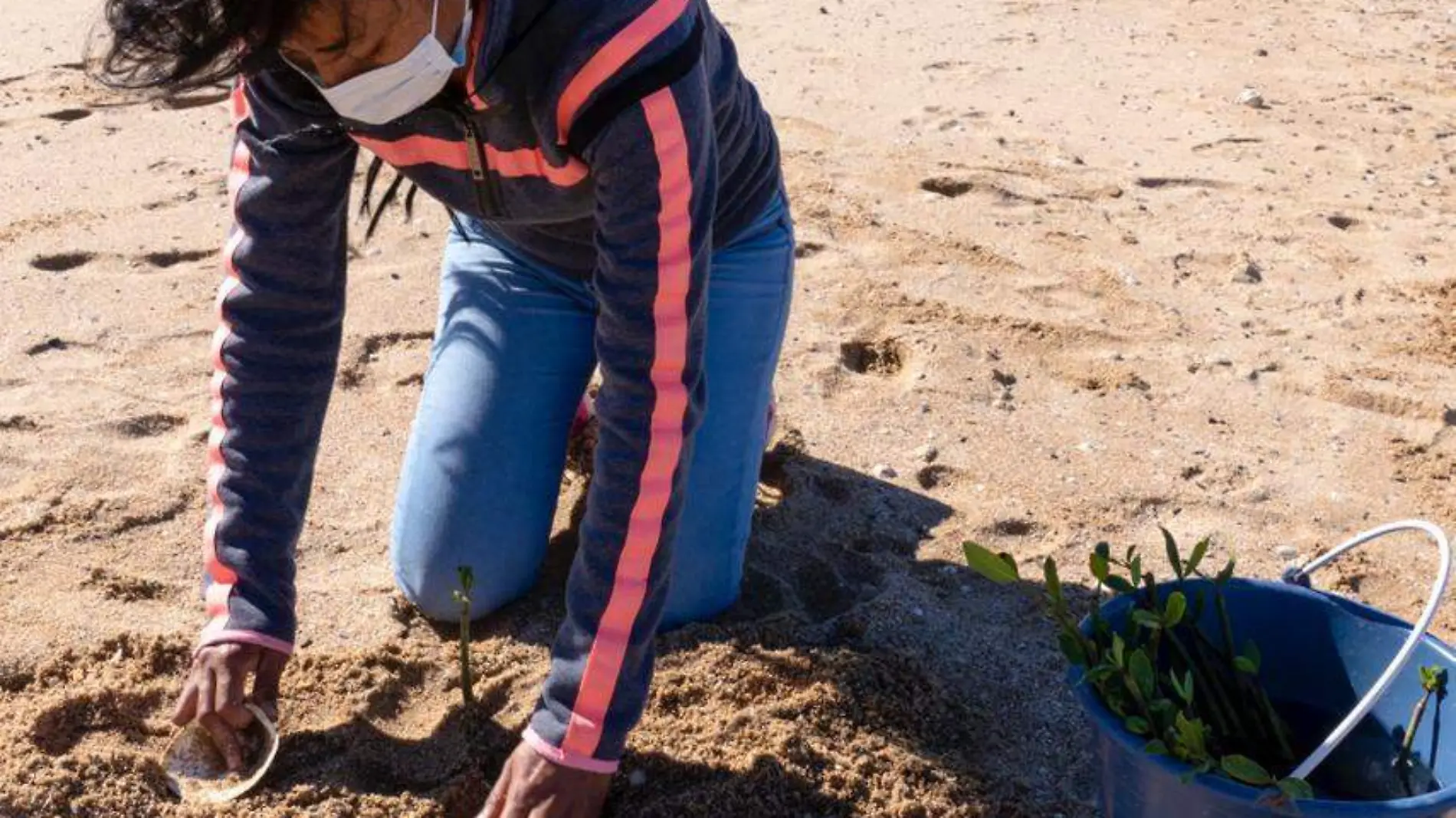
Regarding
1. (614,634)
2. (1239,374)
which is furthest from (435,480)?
(1239,374)

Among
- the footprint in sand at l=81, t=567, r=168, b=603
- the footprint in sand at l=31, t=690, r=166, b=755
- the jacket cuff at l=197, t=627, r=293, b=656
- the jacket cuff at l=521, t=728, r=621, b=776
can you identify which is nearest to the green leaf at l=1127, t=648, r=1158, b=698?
the jacket cuff at l=521, t=728, r=621, b=776

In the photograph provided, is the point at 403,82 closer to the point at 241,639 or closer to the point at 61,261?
the point at 241,639

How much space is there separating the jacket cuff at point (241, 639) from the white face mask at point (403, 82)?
808mm

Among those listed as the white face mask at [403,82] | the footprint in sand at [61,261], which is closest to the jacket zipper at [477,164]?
the white face mask at [403,82]

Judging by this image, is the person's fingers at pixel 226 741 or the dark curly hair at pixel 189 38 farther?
the person's fingers at pixel 226 741

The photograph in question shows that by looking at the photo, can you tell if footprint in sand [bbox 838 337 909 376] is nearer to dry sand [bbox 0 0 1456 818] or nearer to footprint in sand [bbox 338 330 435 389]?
dry sand [bbox 0 0 1456 818]

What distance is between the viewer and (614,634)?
2154 mm

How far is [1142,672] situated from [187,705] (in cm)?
133

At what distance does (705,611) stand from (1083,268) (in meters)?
1.65

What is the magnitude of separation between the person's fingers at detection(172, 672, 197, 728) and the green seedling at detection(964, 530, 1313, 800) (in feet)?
3.73

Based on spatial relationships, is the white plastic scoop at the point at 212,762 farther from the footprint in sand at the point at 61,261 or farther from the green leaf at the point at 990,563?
the footprint in sand at the point at 61,261

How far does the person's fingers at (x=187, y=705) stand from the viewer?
2430 millimetres

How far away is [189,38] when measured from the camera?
69.8 inches

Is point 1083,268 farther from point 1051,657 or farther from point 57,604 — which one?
point 57,604
